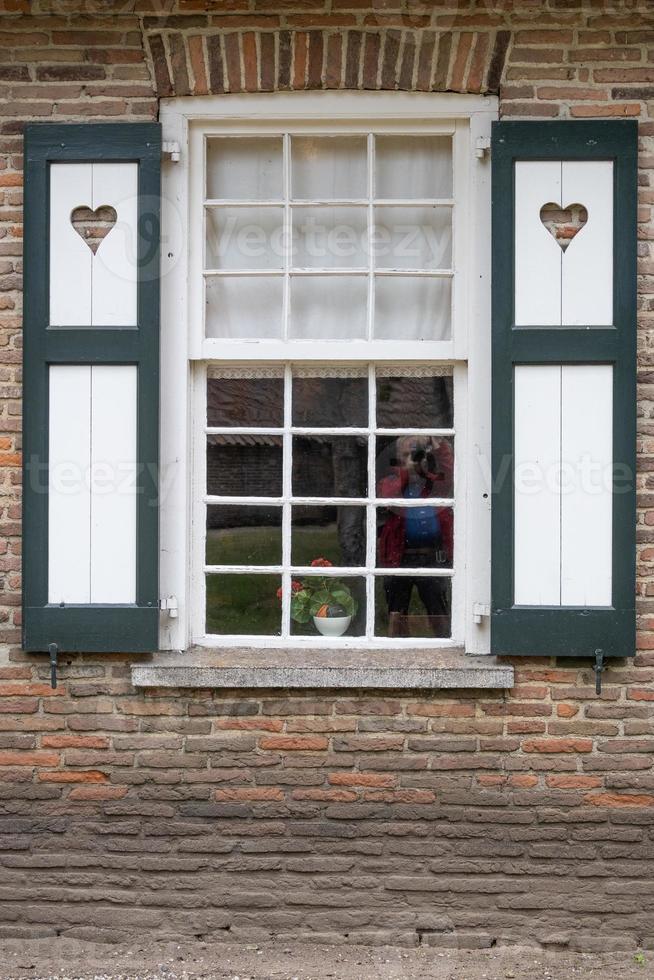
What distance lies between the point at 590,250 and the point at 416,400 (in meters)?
0.88

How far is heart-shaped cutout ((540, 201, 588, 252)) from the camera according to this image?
11.8 ft

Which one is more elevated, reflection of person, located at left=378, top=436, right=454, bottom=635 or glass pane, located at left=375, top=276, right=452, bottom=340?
glass pane, located at left=375, top=276, right=452, bottom=340

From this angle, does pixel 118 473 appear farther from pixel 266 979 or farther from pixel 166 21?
pixel 266 979

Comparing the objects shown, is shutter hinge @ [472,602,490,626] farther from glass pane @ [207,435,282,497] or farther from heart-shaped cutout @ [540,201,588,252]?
heart-shaped cutout @ [540,201,588,252]

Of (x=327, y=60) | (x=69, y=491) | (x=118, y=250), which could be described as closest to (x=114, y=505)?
(x=69, y=491)

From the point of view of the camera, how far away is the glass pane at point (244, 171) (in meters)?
3.79

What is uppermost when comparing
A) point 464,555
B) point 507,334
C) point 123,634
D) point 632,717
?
point 507,334

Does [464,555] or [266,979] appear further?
[464,555]

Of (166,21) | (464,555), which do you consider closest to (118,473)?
(464,555)

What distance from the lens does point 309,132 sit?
373cm

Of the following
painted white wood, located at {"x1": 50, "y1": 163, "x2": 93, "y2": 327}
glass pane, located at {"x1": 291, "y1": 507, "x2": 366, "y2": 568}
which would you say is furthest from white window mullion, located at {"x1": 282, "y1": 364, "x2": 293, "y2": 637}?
painted white wood, located at {"x1": 50, "y1": 163, "x2": 93, "y2": 327}

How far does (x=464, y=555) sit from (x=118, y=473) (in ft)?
4.69

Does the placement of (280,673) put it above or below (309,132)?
below

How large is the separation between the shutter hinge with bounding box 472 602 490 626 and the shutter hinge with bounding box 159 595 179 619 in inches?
46.8
